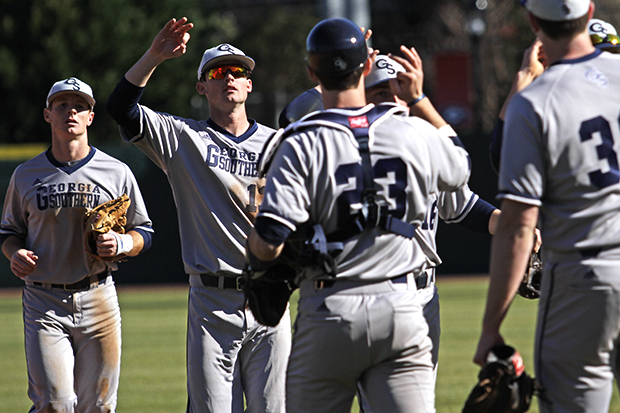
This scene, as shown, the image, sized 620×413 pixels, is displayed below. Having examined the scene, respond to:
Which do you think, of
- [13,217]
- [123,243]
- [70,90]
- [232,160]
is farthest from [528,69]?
[13,217]

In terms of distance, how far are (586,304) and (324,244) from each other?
3.49ft

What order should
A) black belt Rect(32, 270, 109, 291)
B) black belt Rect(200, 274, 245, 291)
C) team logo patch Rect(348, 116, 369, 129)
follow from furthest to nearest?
black belt Rect(32, 270, 109, 291)
black belt Rect(200, 274, 245, 291)
team logo patch Rect(348, 116, 369, 129)

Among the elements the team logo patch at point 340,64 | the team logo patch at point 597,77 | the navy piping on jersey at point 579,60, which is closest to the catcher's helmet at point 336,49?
the team logo patch at point 340,64

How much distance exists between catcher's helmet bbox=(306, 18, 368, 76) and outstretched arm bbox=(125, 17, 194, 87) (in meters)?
1.42

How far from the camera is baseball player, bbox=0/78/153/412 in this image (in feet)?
17.4

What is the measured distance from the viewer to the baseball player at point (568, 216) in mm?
3229

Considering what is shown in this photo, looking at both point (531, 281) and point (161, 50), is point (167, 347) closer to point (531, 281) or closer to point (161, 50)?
point (161, 50)

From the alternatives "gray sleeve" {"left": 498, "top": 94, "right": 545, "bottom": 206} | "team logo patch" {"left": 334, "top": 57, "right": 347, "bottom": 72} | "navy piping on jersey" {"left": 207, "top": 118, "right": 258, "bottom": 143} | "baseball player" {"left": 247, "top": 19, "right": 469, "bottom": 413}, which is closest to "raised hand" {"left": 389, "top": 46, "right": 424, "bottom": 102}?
"baseball player" {"left": 247, "top": 19, "right": 469, "bottom": 413}

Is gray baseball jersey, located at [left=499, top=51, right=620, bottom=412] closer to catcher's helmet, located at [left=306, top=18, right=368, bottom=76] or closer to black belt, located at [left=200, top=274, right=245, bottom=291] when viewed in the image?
catcher's helmet, located at [left=306, top=18, right=368, bottom=76]

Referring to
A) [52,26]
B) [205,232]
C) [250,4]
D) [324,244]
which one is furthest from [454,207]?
[250,4]

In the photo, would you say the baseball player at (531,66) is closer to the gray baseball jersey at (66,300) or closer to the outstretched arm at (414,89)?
the outstretched arm at (414,89)

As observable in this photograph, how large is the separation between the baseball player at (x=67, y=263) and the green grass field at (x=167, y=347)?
212cm

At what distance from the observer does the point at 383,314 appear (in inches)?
134

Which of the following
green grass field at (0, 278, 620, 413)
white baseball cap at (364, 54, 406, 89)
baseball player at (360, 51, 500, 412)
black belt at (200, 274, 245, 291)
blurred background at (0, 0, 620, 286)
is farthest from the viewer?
blurred background at (0, 0, 620, 286)
